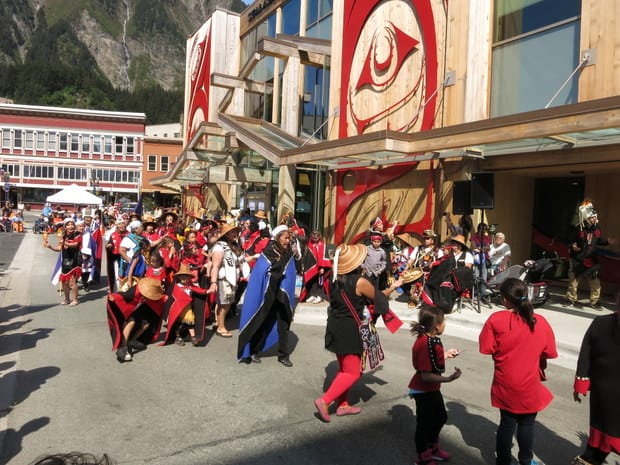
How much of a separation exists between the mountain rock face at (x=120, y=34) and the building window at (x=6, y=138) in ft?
377

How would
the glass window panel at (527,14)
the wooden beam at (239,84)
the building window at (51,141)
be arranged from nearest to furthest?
the glass window panel at (527,14), the wooden beam at (239,84), the building window at (51,141)

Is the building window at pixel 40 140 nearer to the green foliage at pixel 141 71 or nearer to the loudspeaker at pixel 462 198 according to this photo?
the loudspeaker at pixel 462 198

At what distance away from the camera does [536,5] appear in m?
11.1

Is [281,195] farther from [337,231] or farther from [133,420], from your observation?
[133,420]

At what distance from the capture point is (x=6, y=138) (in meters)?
61.9

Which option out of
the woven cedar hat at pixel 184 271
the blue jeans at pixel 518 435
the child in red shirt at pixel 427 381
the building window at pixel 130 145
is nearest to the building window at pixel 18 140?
the building window at pixel 130 145

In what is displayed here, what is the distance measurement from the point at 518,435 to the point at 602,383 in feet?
2.27

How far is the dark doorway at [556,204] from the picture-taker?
12.5 meters

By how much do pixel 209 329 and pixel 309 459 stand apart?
14.7ft

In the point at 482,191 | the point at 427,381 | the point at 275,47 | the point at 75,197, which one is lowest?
the point at 427,381

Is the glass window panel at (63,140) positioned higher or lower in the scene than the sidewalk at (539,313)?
higher

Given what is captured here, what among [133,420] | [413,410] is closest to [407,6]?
[413,410]

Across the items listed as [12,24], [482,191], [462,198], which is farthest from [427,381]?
[12,24]

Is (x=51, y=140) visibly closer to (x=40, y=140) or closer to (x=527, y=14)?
(x=40, y=140)
